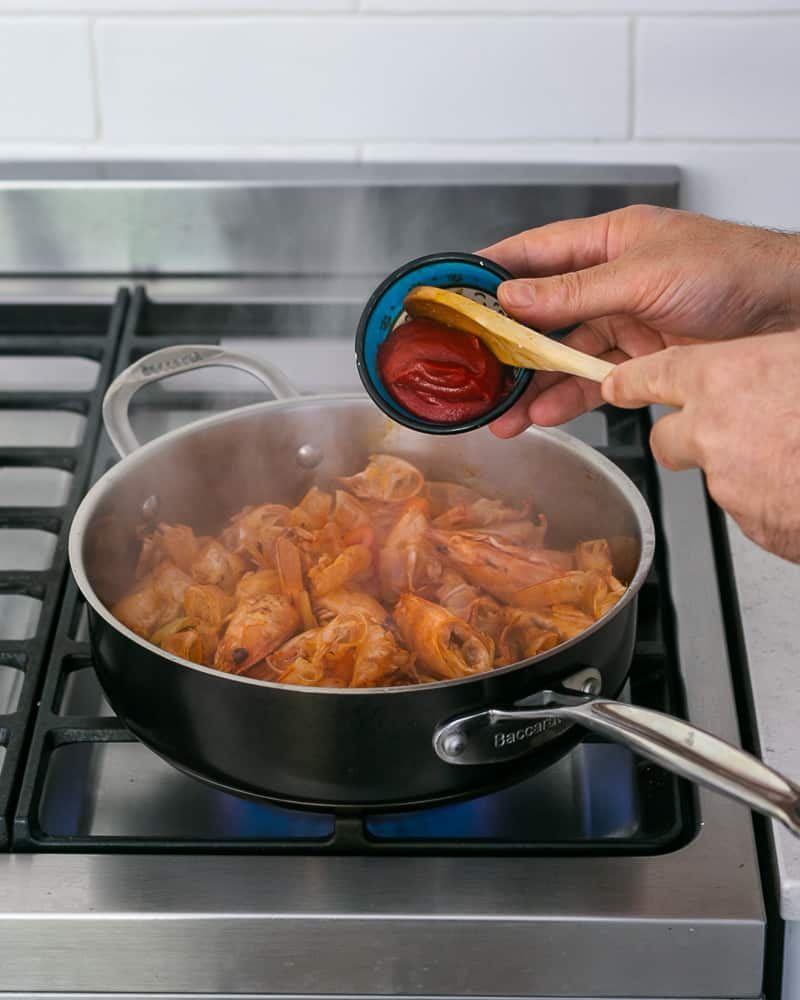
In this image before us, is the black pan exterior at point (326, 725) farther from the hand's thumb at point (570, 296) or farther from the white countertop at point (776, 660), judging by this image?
the hand's thumb at point (570, 296)

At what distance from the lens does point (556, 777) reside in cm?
113

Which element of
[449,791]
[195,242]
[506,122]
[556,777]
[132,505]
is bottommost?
[556,777]

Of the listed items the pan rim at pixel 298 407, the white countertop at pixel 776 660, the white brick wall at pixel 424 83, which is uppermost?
the white brick wall at pixel 424 83

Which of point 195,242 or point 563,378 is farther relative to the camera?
point 195,242

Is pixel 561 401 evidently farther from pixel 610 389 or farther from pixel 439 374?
pixel 610 389

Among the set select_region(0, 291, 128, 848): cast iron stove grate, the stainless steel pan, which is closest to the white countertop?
the stainless steel pan

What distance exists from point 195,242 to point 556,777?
811 millimetres

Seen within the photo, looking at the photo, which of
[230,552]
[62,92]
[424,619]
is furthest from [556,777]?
[62,92]

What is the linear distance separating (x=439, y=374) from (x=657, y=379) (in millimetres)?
244

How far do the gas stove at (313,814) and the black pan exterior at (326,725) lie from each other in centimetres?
5

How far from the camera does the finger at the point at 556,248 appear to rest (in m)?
1.17

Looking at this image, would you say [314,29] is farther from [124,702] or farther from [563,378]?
[124,702]

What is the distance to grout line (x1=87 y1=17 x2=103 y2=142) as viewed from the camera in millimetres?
1520

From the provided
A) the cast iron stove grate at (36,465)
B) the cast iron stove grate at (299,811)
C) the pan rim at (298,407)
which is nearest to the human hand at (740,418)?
the pan rim at (298,407)
